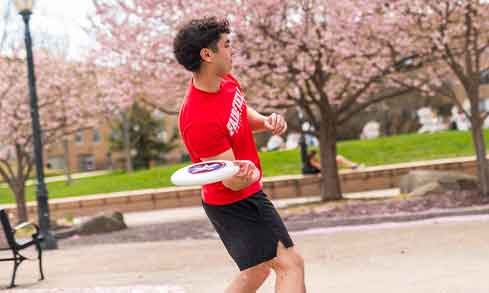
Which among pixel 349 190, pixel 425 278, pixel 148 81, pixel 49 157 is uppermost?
pixel 148 81

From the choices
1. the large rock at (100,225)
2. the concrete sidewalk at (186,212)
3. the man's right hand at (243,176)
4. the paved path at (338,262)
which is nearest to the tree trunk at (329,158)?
the concrete sidewalk at (186,212)

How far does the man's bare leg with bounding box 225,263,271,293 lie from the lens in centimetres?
374

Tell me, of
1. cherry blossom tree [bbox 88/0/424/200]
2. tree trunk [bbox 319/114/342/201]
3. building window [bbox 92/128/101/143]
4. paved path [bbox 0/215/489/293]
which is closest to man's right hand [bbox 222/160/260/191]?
paved path [bbox 0/215/489/293]

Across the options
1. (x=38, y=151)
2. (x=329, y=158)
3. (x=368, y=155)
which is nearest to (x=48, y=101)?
(x=38, y=151)

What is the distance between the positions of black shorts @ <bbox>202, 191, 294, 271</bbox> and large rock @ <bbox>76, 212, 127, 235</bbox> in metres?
12.6

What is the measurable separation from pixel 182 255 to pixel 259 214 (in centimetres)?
670

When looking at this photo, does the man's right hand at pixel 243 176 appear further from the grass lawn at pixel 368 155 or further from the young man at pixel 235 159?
the grass lawn at pixel 368 155

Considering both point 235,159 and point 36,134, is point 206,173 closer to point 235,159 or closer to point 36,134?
point 235,159

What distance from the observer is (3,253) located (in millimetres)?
12320

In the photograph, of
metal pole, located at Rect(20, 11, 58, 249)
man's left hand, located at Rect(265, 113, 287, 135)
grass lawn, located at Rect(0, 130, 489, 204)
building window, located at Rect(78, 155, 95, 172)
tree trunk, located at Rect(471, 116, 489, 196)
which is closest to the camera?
man's left hand, located at Rect(265, 113, 287, 135)

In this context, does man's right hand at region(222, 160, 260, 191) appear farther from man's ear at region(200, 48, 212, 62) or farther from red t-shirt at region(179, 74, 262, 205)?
man's ear at region(200, 48, 212, 62)

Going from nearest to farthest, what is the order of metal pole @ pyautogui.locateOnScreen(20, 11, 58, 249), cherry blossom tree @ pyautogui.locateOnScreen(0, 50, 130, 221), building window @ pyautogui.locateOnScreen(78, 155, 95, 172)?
1. metal pole @ pyautogui.locateOnScreen(20, 11, 58, 249)
2. cherry blossom tree @ pyautogui.locateOnScreen(0, 50, 130, 221)
3. building window @ pyautogui.locateOnScreen(78, 155, 95, 172)

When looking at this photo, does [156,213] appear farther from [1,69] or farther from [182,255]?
[182,255]

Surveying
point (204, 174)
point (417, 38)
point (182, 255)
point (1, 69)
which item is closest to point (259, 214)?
point (204, 174)
